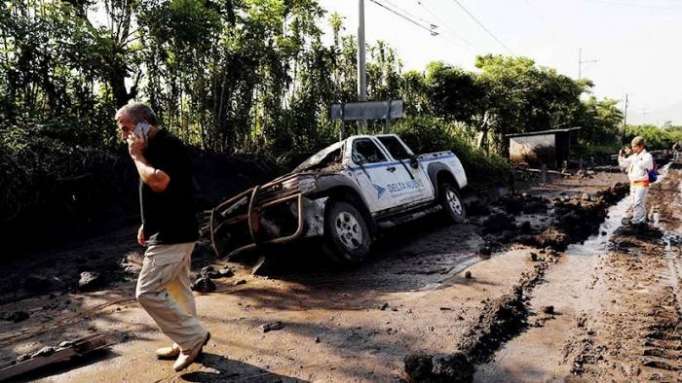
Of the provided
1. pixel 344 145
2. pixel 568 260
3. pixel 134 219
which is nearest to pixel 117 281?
pixel 134 219

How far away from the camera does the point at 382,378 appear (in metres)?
3.45

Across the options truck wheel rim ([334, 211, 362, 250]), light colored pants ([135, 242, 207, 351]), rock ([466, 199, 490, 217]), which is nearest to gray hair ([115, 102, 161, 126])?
light colored pants ([135, 242, 207, 351])

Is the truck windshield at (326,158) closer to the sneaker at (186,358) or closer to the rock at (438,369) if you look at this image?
the sneaker at (186,358)

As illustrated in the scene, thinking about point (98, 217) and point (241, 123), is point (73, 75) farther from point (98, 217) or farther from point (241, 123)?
point (241, 123)

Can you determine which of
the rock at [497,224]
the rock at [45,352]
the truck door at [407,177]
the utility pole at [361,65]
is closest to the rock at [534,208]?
the rock at [497,224]

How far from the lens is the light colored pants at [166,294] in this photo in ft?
11.5

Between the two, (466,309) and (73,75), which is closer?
(466,309)

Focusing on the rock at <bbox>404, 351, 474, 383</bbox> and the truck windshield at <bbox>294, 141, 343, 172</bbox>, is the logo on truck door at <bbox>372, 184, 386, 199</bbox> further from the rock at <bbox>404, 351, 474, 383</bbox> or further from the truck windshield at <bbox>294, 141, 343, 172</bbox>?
the rock at <bbox>404, 351, 474, 383</bbox>

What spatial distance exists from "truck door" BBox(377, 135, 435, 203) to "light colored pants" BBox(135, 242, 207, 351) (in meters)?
4.71

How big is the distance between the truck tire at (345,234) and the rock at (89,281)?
9.59ft

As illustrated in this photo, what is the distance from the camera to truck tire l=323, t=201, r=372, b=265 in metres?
6.33

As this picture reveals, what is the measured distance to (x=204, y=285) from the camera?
6094mm

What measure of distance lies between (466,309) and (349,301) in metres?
1.22

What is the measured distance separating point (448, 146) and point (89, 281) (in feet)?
41.6
